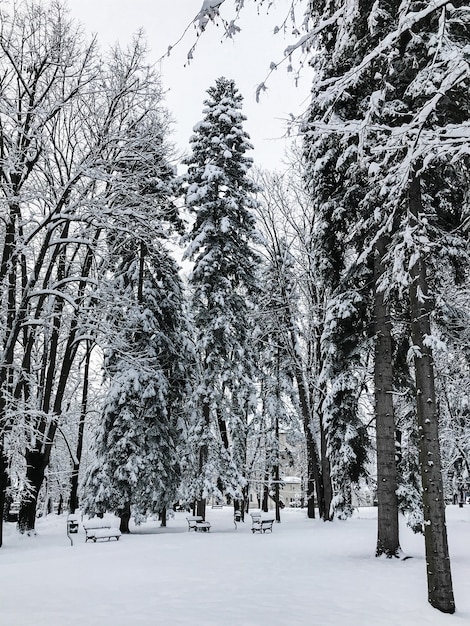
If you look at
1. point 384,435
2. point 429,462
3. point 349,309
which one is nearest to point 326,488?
point 384,435

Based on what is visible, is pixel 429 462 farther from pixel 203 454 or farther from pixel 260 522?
pixel 260 522

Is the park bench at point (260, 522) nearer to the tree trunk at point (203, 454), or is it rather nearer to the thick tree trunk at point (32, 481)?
the tree trunk at point (203, 454)

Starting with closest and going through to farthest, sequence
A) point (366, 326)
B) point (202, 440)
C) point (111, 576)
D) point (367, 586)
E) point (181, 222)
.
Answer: point (367, 586), point (111, 576), point (366, 326), point (202, 440), point (181, 222)

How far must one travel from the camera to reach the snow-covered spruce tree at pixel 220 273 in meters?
19.9

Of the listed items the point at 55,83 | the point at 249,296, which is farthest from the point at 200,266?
the point at 55,83

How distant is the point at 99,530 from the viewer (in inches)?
623

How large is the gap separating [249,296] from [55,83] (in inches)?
496

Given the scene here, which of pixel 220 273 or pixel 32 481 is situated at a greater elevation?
pixel 220 273

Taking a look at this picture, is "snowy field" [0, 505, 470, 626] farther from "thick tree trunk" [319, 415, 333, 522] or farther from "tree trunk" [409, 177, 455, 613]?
"thick tree trunk" [319, 415, 333, 522]

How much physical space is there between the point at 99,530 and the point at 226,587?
9.37m

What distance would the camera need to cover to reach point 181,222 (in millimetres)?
23266

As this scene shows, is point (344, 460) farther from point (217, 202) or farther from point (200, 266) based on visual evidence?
point (217, 202)

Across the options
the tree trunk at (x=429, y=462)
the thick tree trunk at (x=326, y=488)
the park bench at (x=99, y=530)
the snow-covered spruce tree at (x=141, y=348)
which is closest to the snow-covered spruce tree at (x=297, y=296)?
the thick tree trunk at (x=326, y=488)

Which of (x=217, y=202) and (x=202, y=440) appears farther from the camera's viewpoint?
(x=217, y=202)
